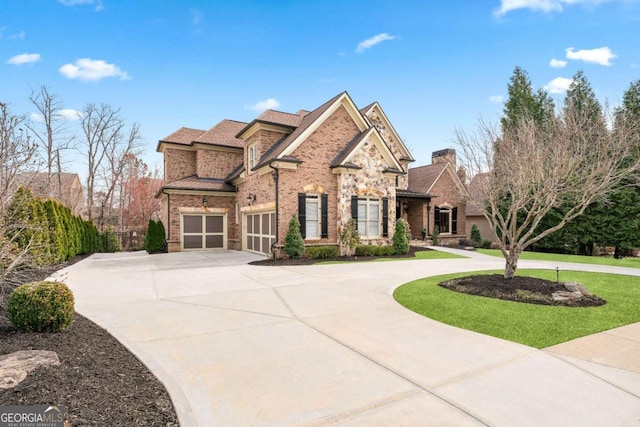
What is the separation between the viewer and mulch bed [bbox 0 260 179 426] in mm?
2762

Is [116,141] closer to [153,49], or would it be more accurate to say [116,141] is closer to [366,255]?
[153,49]

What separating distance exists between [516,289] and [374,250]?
338 inches

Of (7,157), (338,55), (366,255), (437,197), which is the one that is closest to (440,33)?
(338,55)

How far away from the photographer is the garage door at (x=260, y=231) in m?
15.5

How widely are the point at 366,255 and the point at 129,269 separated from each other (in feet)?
32.8

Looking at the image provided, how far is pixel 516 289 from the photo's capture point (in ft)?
25.6

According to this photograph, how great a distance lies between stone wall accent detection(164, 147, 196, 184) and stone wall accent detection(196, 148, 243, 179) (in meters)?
0.85

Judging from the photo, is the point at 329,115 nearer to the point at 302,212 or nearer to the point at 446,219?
the point at 302,212

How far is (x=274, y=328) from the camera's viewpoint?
5258mm

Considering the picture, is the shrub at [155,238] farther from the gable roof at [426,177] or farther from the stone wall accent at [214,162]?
the gable roof at [426,177]

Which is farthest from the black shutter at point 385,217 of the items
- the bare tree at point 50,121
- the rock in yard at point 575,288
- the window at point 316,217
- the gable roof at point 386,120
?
the bare tree at point 50,121

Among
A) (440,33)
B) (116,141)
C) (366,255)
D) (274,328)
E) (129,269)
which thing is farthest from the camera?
(116,141)

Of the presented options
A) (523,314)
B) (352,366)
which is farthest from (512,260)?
(352,366)

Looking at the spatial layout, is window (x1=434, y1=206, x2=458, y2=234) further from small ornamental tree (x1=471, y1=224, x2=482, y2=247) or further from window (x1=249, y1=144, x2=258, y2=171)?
window (x1=249, y1=144, x2=258, y2=171)
